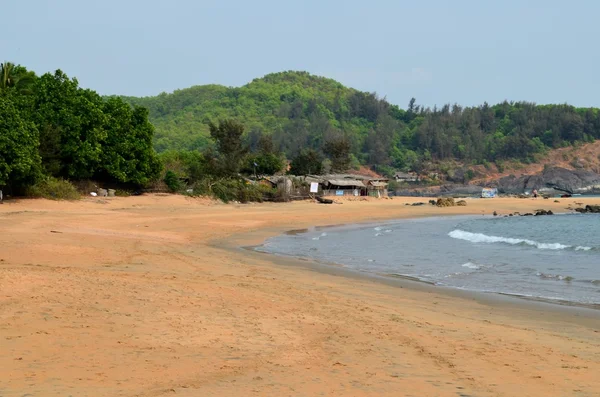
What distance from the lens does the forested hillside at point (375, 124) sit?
469ft

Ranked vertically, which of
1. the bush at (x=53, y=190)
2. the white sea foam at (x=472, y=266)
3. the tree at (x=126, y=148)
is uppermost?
the tree at (x=126, y=148)

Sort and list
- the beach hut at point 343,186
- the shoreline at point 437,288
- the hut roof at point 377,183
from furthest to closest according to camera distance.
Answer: the hut roof at point 377,183
the beach hut at point 343,186
the shoreline at point 437,288

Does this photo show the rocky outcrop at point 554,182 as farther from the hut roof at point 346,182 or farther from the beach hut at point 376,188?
the hut roof at point 346,182

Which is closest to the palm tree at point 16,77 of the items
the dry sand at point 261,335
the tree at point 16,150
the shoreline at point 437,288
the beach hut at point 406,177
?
the tree at point 16,150

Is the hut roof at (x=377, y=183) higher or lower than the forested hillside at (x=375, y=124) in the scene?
lower

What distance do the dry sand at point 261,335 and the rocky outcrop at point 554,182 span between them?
112189mm

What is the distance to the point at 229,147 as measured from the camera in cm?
5597

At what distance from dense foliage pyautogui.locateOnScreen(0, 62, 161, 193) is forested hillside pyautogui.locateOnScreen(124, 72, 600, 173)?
81.9 meters

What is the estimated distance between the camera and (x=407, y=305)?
10.4 meters

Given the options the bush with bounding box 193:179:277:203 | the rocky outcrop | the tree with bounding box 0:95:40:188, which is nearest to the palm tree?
the tree with bounding box 0:95:40:188

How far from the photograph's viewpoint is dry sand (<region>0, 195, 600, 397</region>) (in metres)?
5.42

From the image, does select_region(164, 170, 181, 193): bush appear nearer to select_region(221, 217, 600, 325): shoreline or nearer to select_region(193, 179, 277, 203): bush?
select_region(193, 179, 277, 203): bush

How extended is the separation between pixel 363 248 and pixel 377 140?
411 ft

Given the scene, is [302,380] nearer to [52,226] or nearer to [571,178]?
[52,226]
